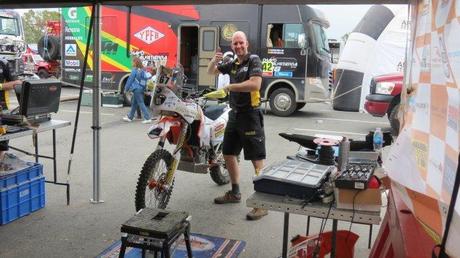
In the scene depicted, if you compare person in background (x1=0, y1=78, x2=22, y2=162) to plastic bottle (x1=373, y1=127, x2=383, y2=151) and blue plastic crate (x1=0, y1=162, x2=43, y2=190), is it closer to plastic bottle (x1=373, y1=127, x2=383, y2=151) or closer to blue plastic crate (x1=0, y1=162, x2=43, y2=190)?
blue plastic crate (x1=0, y1=162, x2=43, y2=190)

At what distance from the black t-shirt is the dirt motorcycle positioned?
421 millimetres

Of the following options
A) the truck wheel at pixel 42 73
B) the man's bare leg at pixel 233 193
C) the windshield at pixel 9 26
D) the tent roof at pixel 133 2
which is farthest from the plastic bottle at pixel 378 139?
the truck wheel at pixel 42 73

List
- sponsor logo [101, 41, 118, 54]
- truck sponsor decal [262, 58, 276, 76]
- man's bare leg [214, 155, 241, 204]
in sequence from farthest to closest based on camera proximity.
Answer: sponsor logo [101, 41, 118, 54], truck sponsor decal [262, 58, 276, 76], man's bare leg [214, 155, 241, 204]

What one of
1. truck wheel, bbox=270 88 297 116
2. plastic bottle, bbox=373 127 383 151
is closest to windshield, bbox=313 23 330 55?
truck wheel, bbox=270 88 297 116

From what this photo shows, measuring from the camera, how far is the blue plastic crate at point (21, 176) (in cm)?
406

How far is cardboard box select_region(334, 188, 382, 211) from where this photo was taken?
7.40ft

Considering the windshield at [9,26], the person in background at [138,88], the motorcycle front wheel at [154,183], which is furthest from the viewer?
the windshield at [9,26]

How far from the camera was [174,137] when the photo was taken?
447 cm

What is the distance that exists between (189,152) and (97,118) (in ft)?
3.28

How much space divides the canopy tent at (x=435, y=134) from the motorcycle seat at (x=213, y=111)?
10.2ft

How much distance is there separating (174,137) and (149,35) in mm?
8658

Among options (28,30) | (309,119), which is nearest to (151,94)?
(309,119)

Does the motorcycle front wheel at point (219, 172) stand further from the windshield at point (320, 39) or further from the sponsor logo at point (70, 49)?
the sponsor logo at point (70, 49)

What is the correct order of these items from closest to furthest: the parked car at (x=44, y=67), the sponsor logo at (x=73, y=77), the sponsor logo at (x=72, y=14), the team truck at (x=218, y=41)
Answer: the team truck at (x=218, y=41)
the sponsor logo at (x=72, y=14)
the sponsor logo at (x=73, y=77)
the parked car at (x=44, y=67)
